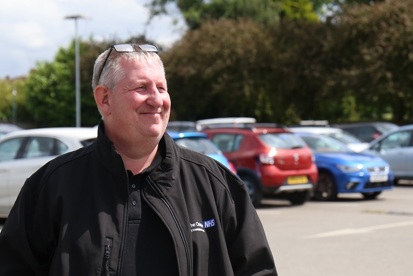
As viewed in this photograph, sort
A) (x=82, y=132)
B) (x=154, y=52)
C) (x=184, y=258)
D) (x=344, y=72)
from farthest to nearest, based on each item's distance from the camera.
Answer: (x=344, y=72), (x=82, y=132), (x=154, y=52), (x=184, y=258)

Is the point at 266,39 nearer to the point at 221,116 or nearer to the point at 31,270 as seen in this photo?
the point at 221,116

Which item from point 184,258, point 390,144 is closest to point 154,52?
point 184,258

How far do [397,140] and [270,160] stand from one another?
721cm

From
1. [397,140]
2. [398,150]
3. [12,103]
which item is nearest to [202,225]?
[398,150]

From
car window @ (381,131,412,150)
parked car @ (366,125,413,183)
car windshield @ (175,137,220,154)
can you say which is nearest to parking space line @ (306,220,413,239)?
car windshield @ (175,137,220,154)

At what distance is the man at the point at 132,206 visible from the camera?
2799 millimetres

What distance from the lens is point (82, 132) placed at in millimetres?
12781

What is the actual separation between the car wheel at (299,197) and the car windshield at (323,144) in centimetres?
173

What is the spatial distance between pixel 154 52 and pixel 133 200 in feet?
1.81

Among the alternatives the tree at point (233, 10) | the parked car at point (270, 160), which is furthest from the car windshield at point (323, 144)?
the tree at point (233, 10)

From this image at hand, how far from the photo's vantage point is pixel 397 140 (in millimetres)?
22359

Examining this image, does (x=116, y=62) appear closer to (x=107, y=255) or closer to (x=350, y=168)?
(x=107, y=255)

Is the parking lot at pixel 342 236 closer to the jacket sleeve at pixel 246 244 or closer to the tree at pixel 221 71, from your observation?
the jacket sleeve at pixel 246 244

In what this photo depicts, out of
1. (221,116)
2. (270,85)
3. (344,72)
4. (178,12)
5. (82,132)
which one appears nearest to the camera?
(82,132)
